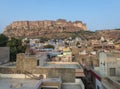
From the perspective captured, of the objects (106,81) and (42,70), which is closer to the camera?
(106,81)

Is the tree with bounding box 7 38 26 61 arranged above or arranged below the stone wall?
above

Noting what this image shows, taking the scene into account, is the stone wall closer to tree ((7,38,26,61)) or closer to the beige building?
the beige building

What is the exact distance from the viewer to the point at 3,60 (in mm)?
27562

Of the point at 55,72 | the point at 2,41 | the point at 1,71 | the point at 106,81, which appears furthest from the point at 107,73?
the point at 2,41

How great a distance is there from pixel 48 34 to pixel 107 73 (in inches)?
6569

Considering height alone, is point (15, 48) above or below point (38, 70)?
above

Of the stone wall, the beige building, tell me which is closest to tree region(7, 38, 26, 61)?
the stone wall

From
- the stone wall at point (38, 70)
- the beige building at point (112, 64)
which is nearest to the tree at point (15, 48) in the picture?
the stone wall at point (38, 70)

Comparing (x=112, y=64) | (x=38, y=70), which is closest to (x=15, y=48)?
(x=38, y=70)

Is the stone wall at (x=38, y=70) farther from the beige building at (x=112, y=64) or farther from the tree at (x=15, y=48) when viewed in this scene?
the tree at (x=15, y=48)

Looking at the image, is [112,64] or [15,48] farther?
[15,48]

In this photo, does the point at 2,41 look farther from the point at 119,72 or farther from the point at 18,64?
the point at 119,72

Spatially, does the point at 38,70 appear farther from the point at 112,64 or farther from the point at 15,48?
the point at 15,48

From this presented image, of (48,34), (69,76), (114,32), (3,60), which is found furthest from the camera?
(48,34)
